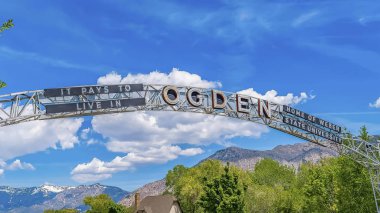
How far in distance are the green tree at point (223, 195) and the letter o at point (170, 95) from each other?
18.4 m

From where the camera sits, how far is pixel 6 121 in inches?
1078

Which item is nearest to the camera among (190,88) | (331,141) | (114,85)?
(114,85)

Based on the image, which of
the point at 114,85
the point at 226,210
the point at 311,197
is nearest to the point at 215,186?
the point at 226,210

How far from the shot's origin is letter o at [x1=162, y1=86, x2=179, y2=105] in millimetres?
33250

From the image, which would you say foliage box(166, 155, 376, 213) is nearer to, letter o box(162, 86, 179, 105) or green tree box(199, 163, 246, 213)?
green tree box(199, 163, 246, 213)

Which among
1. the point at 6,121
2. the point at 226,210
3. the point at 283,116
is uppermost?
the point at 283,116

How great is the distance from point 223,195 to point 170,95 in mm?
19073

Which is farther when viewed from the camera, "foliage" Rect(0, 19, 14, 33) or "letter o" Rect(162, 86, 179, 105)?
"letter o" Rect(162, 86, 179, 105)

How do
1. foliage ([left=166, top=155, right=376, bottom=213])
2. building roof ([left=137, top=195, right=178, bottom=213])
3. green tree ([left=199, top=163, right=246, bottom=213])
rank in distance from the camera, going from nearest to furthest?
foliage ([left=166, top=155, right=376, bottom=213]) → green tree ([left=199, top=163, right=246, bottom=213]) → building roof ([left=137, top=195, right=178, bottom=213])

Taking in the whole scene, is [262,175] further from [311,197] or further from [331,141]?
[331,141]

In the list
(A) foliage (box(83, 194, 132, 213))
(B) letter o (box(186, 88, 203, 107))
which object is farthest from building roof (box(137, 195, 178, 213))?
(B) letter o (box(186, 88, 203, 107))

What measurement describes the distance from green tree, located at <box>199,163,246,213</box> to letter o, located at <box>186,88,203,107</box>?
55.6ft

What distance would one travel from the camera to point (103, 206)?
68.3 m

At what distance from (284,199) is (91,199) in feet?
114
